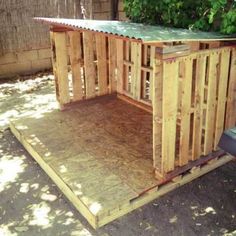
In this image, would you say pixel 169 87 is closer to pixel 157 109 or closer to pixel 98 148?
pixel 157 109

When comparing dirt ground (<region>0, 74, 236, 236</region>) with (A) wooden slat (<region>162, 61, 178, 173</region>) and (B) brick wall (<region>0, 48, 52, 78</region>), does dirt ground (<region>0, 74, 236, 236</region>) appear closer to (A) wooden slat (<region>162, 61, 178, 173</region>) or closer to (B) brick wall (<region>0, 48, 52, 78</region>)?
(A) wooden slat (<region>162, 61, 178, 173</region>)

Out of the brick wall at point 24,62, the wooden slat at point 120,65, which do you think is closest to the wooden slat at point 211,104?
the wooden slat at point 120,65

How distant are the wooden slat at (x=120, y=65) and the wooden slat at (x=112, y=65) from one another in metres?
0.13

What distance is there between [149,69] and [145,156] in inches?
83.3

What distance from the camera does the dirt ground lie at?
A: 14.0ft

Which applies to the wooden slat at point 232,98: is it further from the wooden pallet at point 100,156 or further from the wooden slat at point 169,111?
the wooden slat at point 169,111

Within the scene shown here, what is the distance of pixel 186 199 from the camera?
479cm

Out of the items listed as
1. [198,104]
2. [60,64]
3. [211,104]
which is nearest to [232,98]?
[211,104]

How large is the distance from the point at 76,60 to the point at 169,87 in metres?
3.29

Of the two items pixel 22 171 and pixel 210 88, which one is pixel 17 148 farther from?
pixel 210 88

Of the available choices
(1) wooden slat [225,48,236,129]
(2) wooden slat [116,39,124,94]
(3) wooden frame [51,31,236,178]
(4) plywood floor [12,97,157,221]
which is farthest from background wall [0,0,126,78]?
(1) wooden slat [225,48,236,129]

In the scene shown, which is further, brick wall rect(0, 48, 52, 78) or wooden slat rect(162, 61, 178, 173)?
brick wall rect(0, 48, 52, 78)

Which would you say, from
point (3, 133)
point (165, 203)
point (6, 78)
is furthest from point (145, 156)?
point (6, 78)

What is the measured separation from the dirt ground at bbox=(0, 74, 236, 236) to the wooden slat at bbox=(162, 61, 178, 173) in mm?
551
